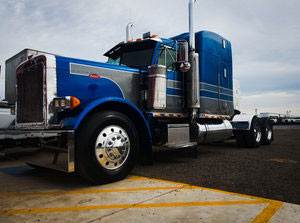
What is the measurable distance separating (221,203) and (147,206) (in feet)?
3.00

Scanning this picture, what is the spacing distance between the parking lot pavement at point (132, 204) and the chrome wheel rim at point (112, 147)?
1.20 ft

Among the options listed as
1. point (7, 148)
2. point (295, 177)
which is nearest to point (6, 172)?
point (7, 148)

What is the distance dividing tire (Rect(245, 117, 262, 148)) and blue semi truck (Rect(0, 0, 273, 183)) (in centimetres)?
149

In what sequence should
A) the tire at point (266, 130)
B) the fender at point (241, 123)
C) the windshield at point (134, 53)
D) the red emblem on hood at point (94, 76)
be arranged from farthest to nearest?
the tire at point (266, 130), the fender at point (241, 123), the windshield at point (134, 53), the red emblem on hood at point (94, 76)

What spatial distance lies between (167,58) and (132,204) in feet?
13.1

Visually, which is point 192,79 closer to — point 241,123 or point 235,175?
point 235,175

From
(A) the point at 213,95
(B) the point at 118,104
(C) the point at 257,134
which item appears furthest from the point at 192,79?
(C) the point at 257,134

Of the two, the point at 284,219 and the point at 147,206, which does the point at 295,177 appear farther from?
the point at 147,206

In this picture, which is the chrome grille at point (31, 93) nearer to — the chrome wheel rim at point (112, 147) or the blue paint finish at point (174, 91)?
the chrome wheel rim at point (112, 147)

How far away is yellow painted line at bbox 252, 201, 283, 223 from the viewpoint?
262 centimetres

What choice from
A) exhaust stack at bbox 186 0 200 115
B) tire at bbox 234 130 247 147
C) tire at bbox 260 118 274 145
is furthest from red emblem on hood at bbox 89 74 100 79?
tire at bbox 260 118 274 145

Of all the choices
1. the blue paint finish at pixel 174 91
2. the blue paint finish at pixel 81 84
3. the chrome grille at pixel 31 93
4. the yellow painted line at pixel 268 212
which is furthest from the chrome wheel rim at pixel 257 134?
the chrome grille at pixel 31 93

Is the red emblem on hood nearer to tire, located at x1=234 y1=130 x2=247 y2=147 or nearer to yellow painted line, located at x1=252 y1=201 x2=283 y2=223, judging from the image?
yellow painted line, located at x1=252 y1=201 x2=283 y2=223

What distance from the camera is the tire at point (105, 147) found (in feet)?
12.7
